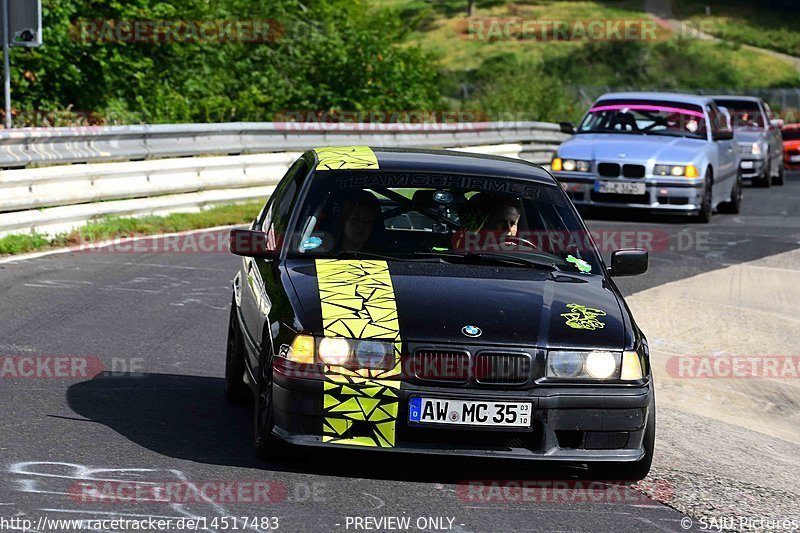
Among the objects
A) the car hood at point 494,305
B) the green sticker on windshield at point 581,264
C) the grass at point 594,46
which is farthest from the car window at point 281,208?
the grass at point 594,46

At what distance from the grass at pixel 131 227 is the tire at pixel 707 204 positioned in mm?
5775

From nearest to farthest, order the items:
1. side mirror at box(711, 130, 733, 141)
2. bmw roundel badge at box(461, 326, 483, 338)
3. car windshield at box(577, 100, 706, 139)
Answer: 1. bmw roundel badge at box(461, 326, 483, 338)
2. side mirror at box(711, 130, 733, 141)
3. car windshield at box(577, 100, 706, 139)

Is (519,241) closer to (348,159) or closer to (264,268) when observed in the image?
(348,159)

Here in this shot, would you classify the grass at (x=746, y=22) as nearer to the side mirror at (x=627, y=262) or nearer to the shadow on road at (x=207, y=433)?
the side mirror at (x=627, y=262)

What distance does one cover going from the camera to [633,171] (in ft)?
61.0

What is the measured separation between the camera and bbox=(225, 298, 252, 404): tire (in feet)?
24.3

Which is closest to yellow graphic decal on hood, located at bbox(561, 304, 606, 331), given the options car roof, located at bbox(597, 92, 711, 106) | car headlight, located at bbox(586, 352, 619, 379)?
car headlight, located at bbox(586, 352, 619, 379)

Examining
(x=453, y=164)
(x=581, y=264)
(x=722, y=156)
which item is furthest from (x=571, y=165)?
(x=581, y=264)

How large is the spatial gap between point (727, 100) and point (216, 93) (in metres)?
10.8

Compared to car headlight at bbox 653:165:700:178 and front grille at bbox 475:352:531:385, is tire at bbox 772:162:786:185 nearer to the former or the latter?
car headlight at bbox 653:165:700:178

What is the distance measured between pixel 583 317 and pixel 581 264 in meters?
0.90

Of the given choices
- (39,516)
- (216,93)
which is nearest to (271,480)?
(39,516)

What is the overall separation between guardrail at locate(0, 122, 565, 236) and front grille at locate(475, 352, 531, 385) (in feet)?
28.5

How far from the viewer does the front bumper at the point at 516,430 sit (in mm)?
5848
